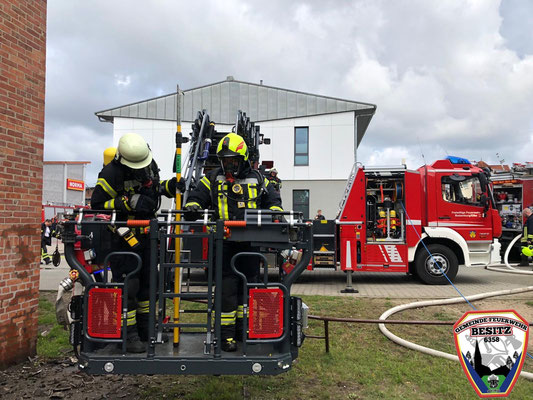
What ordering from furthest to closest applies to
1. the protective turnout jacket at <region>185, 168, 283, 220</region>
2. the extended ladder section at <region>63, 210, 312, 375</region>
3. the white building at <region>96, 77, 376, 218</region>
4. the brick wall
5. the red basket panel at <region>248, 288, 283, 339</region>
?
the white building at <region>96, 77, 376, 218</region>, the brick wall, the protective turnout jacket at <region>185, 168, 283, 220</region>, the red basket panel at <region>248, 288, 283, 339</region>, the extended ladder section at <region>63, 210, 312, 375</region>

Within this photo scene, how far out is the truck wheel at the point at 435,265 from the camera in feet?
30.4

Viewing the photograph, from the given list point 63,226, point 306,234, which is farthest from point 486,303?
point 63,226

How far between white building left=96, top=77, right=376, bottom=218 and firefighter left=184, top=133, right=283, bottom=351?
17377 millimetres

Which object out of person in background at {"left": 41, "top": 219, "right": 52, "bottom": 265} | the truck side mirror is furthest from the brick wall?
person in background at {"left": 41, "top": 219, "right": 52, "bottom": 265}

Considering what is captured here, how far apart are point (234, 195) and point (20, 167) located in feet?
8.15

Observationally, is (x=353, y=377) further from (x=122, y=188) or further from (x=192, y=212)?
(x=122, y=188)

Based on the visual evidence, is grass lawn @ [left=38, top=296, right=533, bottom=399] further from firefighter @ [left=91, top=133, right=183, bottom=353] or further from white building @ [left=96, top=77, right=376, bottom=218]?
white building @ [left=96, top=77, right=376, bottom=218]

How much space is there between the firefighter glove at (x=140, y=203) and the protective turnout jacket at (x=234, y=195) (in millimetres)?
339

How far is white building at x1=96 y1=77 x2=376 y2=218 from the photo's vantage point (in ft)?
69.3

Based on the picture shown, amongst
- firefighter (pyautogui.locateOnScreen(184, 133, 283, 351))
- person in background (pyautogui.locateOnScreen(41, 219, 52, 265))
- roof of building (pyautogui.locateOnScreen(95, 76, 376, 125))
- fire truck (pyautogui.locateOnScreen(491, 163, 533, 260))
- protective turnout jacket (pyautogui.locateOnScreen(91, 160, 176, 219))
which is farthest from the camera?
roof of building (pyautogui.locateOnScreen(95, 76, 376, 125))

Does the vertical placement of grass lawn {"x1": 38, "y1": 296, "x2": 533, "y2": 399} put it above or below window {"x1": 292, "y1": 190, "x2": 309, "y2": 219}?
below

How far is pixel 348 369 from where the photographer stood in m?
4.42

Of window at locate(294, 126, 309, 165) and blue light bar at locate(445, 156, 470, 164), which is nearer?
blue light bar at locate(445, 156, 470, 164)

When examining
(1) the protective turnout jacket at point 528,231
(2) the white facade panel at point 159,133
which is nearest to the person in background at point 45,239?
(2) the white facade panel at point 159,133
